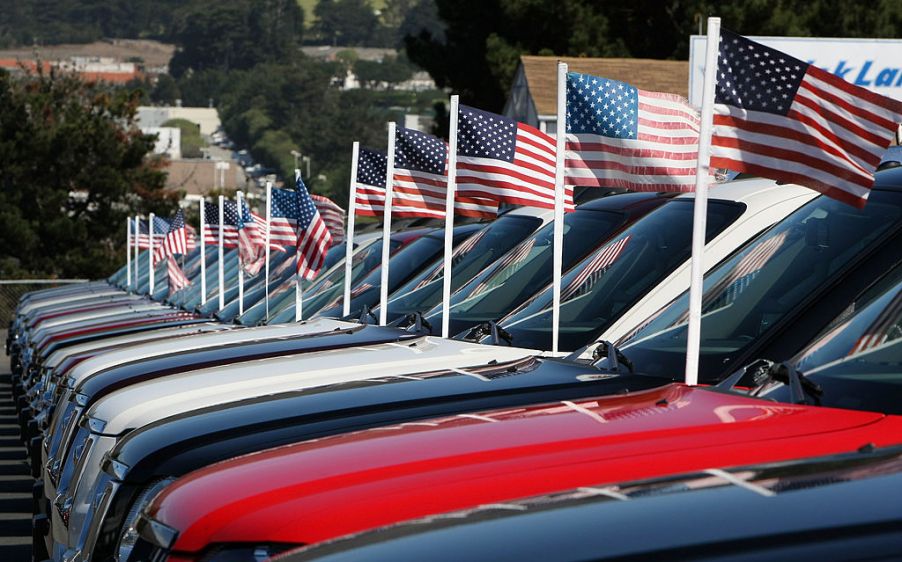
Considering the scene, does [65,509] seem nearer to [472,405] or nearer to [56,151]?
[472,405]

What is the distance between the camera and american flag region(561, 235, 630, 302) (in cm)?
739

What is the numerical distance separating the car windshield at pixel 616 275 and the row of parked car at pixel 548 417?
0.04ft

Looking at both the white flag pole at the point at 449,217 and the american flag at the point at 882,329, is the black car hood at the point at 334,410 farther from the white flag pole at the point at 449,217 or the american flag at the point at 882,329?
the white flag pole at the point at 449,217

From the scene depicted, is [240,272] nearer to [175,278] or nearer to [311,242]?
[311,242]

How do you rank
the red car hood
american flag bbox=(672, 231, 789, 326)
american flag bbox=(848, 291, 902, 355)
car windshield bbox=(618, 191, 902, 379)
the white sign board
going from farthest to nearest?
the white sign board, american flag bbox=(672, 231, 789, 326), car windshield bbox=(618, 191, 902, 379), american flag bbox=(848, 291, 902, 355), the red car hood

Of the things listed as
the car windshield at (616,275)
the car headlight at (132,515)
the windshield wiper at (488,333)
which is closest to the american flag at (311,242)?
the car windshield at (616,275)

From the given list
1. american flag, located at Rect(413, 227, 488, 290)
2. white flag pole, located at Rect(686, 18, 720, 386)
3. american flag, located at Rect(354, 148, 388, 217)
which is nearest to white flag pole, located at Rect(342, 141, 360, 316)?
american flag, located at Rect(354, 148, 388, 217)

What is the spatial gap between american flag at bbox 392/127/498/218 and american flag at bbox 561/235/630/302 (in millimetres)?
4233

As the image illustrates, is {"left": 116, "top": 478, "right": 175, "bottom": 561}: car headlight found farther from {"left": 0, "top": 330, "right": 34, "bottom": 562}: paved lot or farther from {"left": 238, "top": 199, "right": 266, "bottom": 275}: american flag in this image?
{"left": 238, "top": 199, "right": 266, "bottom": 275}: american flag

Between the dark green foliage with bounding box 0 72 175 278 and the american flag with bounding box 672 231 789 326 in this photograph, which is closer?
the american flag with bounding box 672 231 789 326

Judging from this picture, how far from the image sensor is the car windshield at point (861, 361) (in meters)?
4.25

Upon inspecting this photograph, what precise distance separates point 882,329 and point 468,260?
5.92 meters

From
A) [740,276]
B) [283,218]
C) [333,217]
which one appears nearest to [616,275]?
[740,276]

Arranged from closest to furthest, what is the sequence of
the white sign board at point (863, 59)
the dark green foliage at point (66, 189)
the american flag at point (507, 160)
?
the american flag at point (507, 160) → the white sign board at point (863, 59) → the dark green foliage at point (66, 189)
